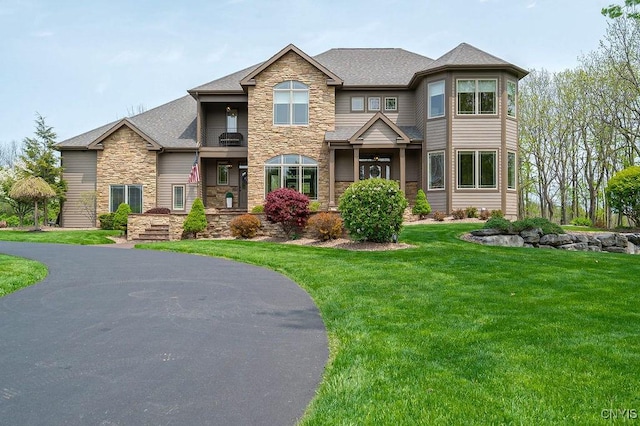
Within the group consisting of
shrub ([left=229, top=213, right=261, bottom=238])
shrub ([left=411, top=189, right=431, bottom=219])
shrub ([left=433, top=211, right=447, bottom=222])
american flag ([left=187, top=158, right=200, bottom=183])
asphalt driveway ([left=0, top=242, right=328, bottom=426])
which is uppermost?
american flag ([left=187, top=158, right=200, bottom=183])

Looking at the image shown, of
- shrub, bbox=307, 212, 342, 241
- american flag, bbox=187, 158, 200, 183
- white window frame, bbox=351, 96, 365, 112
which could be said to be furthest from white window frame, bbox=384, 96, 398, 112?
american flag, bbox=187, 158, 200, 183

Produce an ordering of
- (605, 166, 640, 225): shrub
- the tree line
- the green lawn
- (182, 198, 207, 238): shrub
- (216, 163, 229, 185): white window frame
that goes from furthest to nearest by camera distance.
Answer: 1. the tree line
2. (216, 163, 229, 185): white window frame
3. (182, 198, 207, 238): shrub
4. (605, 166, 640, 225): shrub
5. the green lawn

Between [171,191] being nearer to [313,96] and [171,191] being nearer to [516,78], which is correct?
[313,96]

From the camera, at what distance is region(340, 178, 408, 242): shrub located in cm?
1286

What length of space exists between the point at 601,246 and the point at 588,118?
19882mm

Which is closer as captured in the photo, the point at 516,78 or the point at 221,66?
the point at 516,78

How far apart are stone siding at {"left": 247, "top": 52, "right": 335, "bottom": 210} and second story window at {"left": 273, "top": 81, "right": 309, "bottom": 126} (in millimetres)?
218

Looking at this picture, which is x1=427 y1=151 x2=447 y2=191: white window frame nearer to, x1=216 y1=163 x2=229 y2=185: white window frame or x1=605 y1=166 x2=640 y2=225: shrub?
x1=605 y1=166 x2=640 y2=225: shrub

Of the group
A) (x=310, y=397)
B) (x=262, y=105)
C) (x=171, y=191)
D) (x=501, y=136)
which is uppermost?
(x=262, y=105)

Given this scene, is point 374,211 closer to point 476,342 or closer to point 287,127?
point 476,342

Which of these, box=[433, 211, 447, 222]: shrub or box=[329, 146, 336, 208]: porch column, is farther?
box=[329, 146, 336, 208]: porch column

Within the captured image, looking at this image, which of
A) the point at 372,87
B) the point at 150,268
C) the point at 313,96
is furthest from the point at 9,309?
the point at 372,87

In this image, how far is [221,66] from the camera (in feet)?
106

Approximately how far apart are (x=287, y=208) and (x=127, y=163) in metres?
11.9
